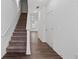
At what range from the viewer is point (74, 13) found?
150 inches

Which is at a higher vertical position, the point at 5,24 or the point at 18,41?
the point at 5,24

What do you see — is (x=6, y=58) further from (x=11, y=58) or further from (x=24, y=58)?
(x=24, y=58)

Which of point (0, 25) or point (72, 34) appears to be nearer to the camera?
point (72, 34)

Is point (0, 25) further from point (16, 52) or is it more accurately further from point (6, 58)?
point (16, 52)

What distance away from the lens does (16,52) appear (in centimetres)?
634

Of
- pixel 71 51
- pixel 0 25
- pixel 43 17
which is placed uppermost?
pixel 43 17

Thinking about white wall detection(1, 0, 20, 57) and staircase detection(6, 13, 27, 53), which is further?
staircase detection(6, 13, 27, 53)

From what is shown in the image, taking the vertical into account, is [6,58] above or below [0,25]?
below

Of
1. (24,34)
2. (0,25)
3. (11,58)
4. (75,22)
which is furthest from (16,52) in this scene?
(75,22)

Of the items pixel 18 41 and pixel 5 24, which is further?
pixel 18 41

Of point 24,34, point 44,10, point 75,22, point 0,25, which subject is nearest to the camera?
point 75,22

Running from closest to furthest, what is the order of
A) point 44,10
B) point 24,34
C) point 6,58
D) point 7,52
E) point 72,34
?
point 72,34, point 6,58, point 7,52, point 24,34, point 44,10

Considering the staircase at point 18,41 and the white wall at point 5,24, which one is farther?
the staircase at point 18,41

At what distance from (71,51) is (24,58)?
209 centimetres
